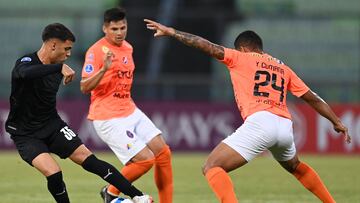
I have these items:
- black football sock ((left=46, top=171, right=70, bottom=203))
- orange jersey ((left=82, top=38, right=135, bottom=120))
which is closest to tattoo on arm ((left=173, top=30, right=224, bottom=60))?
orange jersey ((left=82, top=38, right=135, bottom=120))

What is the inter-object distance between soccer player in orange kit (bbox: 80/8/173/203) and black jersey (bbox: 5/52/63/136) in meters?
0.64

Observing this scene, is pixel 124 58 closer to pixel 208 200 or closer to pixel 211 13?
pixel 208 200

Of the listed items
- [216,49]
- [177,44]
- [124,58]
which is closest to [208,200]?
[124,58]

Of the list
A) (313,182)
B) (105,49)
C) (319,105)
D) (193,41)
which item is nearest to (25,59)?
(105,49)

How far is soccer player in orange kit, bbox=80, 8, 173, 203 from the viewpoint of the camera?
1002 cm

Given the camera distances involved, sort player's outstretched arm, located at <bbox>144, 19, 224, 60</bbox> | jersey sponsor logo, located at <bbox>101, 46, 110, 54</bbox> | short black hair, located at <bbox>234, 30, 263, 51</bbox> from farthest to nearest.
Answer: jersey sponsor logo, located at <bbox>101, 46, 110, 54</bbox>
short black hair, located at <bbox>234, 30, 263, 51</bbox>
player's outstretched arm, located at <bbox>144, 19, 224, 60</bbox>

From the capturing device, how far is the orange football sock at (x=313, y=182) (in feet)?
31.9

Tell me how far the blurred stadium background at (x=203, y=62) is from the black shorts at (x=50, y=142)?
11148 mm

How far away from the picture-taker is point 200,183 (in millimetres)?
14242

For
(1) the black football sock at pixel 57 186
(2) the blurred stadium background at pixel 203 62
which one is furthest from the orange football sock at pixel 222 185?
(2) the blurred stadium background at pixel 203 62

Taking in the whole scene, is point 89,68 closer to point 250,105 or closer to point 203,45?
Answer: point 203,45

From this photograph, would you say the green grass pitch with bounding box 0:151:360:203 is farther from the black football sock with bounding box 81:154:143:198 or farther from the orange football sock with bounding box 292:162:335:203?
the black football sock with bounding box 81:154:143:198

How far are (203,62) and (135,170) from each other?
13576 mm

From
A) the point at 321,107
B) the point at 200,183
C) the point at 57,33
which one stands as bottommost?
A: the point at 200,183
